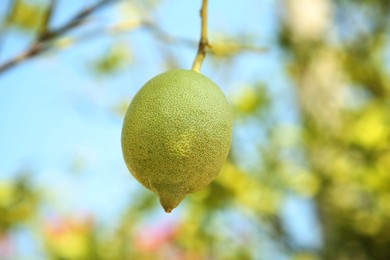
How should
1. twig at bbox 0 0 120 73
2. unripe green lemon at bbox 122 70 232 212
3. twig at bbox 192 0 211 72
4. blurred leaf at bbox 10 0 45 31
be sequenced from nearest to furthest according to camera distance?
unripe green lemon at bbox 122 70 232 212 → twig at bbox 192 0 211 72 → twig at bbox 0 0 120 73 → blurred leaf at bbox 10 0 45 31

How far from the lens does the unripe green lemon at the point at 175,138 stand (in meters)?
0.77

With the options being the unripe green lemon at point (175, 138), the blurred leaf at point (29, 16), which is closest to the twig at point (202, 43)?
the unripe green lemon at point (175, 138)

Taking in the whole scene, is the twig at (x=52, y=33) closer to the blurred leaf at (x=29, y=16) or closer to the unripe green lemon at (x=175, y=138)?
the unripe green lemon at (x=175, y=138)

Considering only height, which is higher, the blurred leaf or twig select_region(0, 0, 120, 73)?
twig select_region(0, 0, 120, 73)

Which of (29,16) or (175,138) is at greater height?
(175,138)

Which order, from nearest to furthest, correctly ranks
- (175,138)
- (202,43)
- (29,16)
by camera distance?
(175,138), (202,43), (29,16)

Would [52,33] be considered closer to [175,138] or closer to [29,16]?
[175,138]

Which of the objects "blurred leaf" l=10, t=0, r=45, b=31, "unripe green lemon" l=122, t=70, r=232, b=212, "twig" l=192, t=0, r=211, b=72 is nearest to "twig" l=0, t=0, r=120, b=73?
"twig" l=192, t=0, r=211, b=72

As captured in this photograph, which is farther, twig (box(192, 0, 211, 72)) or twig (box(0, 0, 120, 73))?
twig (box(0, 0, 120, 73))

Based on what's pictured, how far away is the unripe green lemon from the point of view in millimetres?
773

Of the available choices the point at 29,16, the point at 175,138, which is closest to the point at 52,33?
the point at 175,138

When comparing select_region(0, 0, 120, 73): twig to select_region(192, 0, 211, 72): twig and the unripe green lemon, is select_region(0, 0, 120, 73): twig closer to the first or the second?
select_region(192, 0, 211, 72): twig

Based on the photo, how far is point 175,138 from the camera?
0.77 meters

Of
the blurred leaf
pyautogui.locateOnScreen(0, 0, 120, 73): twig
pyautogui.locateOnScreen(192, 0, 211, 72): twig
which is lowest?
the blurred leaf
